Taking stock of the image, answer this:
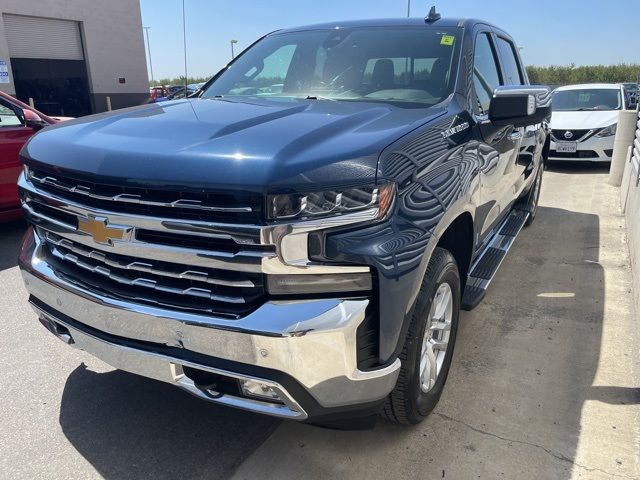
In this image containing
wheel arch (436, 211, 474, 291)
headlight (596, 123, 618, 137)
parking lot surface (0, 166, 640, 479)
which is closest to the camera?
parking lot surface (0, 166, 640, 479)

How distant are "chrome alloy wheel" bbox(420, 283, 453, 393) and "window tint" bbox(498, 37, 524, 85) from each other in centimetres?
230

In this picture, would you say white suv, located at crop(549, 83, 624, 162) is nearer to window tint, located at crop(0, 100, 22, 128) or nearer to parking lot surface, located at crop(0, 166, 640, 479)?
parking lot surface, located at crop(0, 166, 640, 479)

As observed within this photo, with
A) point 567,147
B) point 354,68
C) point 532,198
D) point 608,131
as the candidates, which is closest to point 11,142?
point 354,68

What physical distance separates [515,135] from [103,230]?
2978 millimetres

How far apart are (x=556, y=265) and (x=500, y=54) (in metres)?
2.04

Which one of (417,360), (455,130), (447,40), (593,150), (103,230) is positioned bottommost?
(593,150)

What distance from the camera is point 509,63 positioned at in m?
4.54

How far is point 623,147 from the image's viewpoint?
8.47 m

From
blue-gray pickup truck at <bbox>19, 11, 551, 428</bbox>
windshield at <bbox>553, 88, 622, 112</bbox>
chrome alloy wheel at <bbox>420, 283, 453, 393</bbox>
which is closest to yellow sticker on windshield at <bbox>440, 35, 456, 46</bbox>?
blue-gray pickup truck at <bbox>19, 11, 551, 428</bbox>

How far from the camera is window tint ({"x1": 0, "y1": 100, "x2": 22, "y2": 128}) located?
5719 mm

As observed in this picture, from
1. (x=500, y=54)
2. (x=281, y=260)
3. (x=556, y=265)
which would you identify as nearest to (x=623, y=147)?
(x=556, y=265)

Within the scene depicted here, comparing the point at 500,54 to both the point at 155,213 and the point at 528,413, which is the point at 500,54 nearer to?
the point at 528,413

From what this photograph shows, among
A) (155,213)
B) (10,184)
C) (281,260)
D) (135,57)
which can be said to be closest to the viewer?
(281,260)

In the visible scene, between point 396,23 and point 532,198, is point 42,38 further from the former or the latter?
point 396,23
